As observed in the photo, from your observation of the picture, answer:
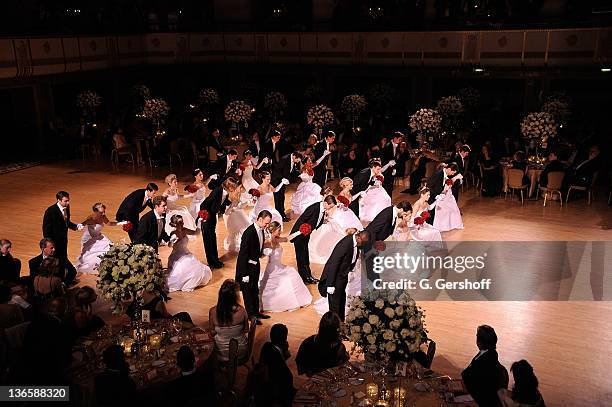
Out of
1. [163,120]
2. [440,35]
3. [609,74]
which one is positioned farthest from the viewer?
[163,120]

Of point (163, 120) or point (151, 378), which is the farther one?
point (163, 120)

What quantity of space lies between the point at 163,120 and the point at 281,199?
958 cm

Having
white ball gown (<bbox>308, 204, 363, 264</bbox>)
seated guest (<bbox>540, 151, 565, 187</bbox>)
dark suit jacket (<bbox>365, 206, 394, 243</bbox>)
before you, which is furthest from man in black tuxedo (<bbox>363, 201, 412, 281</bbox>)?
seated guest (<bbox>540, 151, 565, 187</bbox>)

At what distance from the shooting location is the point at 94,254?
1073cm

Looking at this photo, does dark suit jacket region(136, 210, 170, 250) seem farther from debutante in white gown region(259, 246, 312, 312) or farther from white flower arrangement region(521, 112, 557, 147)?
white flower arrangement region(521, 112, 557, 147)

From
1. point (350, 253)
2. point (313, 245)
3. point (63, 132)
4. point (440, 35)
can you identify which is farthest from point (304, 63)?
point (350, 253)

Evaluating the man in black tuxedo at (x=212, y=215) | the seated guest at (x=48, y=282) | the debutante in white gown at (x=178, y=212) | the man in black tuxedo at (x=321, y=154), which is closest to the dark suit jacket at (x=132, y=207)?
the debutante in white gown at (x=178, y=212)

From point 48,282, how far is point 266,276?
3.04 meters

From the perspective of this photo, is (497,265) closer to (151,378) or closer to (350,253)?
(350,253)

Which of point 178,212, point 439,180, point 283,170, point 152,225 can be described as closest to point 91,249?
point 178,212

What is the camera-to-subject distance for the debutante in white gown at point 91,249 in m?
10.7

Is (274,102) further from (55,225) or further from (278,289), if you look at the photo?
(278,289)

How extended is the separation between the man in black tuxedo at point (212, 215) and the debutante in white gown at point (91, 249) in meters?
1.75

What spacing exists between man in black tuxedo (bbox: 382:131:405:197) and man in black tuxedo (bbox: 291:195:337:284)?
13.4 ft
